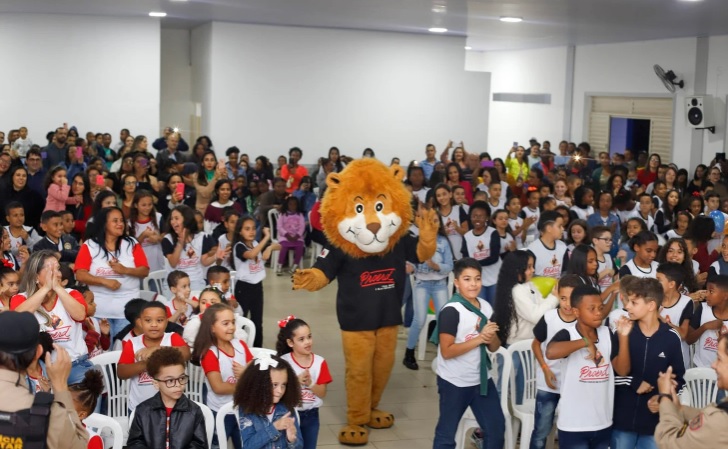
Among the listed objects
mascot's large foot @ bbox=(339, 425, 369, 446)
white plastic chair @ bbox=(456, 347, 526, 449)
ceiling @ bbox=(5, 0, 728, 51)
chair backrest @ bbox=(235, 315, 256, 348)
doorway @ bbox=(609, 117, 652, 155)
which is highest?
ceiling @ bbox=(5, 0, 728, 51)

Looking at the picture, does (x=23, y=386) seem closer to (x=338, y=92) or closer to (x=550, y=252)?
(x=550, y=252)

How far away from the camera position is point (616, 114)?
18.0m

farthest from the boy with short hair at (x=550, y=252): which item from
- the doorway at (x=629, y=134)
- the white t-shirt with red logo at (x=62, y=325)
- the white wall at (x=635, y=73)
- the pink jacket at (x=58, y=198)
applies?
the doorway at (x=629, y=134)

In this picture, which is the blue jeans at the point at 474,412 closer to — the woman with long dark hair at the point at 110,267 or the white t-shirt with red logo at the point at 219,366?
the white t-shirt with red logo at the point at 219,366

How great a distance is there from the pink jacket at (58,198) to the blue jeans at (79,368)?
405 cm

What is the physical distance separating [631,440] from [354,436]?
81.0 inches

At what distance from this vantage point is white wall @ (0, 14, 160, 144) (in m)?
15.5

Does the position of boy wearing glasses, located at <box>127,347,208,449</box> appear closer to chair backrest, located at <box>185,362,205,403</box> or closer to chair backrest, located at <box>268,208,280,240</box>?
chair backrest, located at <box>185,362,205,403</box>

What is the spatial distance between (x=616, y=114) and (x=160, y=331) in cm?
1413

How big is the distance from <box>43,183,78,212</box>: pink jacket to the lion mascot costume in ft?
12.1

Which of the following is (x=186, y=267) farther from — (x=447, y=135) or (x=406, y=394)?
(x=447, y=135)

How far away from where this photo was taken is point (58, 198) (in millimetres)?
9250

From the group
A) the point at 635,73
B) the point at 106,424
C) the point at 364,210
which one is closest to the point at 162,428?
the point at 106,424

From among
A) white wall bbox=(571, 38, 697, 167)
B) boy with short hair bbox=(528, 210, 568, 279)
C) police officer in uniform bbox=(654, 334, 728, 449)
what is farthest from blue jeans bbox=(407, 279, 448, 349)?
white wall bbox=(571, 38, 697, 167)
